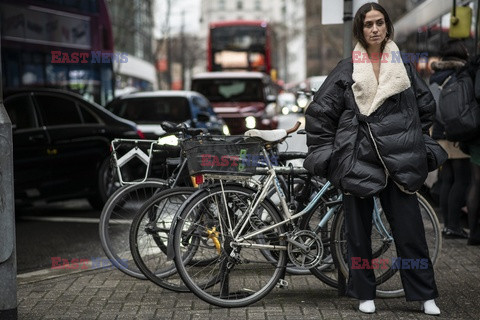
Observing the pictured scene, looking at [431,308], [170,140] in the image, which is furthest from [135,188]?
[431,308]

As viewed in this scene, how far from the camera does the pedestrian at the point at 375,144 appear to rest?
5.29m

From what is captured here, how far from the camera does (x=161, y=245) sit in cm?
642

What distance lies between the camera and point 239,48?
33.2 metres

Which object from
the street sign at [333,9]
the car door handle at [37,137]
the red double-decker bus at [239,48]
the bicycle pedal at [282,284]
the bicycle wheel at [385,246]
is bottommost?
the bicycle pedal at [282,284]

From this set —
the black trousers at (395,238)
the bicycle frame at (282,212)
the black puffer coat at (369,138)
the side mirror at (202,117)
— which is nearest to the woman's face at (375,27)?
the black puffer coat at (369,138)

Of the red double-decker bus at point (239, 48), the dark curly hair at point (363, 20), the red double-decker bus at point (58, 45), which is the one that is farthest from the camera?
the red double-decker bus at point (239, 48)

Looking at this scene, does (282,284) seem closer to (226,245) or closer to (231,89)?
(226,245)

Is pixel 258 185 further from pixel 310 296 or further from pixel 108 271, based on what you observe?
pixel 108 271

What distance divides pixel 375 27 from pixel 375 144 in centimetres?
68

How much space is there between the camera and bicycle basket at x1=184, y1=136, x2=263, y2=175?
18.4 feet

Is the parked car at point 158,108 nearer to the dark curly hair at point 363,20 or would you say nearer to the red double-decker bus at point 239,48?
the dark curly hair at point 363,20

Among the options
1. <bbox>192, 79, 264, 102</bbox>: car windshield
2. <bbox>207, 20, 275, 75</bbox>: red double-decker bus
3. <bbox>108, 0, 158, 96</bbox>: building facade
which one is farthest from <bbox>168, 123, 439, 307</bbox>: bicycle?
<bbox>108, 0, 158, 96</bbox>: building facade

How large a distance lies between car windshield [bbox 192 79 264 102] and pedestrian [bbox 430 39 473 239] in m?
12.0

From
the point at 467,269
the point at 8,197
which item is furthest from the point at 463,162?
the point at 8,197
